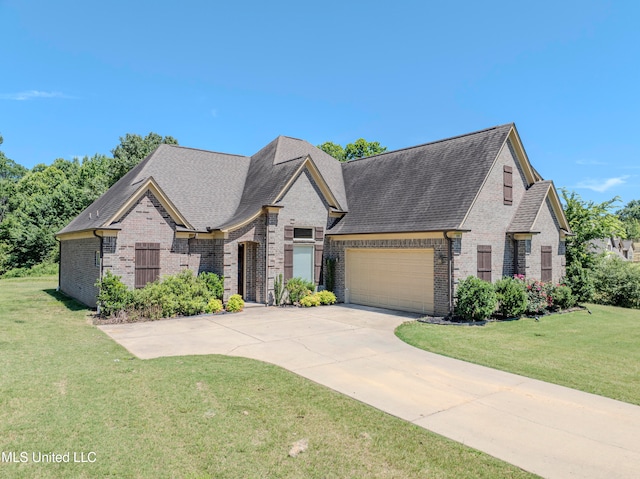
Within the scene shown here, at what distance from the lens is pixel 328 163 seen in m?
22.3

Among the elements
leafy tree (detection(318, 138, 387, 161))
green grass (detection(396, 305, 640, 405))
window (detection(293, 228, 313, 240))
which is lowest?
green grass (detection(396, 305, 640, 405))

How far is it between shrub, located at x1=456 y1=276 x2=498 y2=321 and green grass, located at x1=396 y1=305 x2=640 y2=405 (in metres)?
0.53

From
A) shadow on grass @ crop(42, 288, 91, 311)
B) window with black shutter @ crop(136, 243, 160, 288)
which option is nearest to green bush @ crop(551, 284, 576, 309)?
window with black shutter @ crop(136, 243, 160, 288)

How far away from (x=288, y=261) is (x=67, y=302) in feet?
32.8

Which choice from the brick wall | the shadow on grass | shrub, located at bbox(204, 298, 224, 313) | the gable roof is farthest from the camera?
the gable roof

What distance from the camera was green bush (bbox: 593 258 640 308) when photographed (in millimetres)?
18203

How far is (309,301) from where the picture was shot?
16.8 meters

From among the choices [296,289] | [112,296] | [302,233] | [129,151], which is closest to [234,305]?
[296,289]

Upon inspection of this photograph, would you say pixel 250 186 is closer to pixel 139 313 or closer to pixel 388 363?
pixel 139 313

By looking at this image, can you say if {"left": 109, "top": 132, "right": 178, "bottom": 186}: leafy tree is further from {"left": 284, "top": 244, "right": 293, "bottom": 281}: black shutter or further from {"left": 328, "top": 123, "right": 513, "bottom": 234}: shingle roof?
{"left": 284, "top": 244, "right": 293, "bottom": 281}: black shutter

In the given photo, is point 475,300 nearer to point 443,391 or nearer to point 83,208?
point 443,391

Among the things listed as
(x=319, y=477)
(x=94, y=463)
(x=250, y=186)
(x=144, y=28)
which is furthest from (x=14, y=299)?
(x=319, y=477)

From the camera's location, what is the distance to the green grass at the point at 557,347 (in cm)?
741

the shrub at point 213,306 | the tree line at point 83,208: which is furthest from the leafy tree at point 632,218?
the shrub at point 213,306
